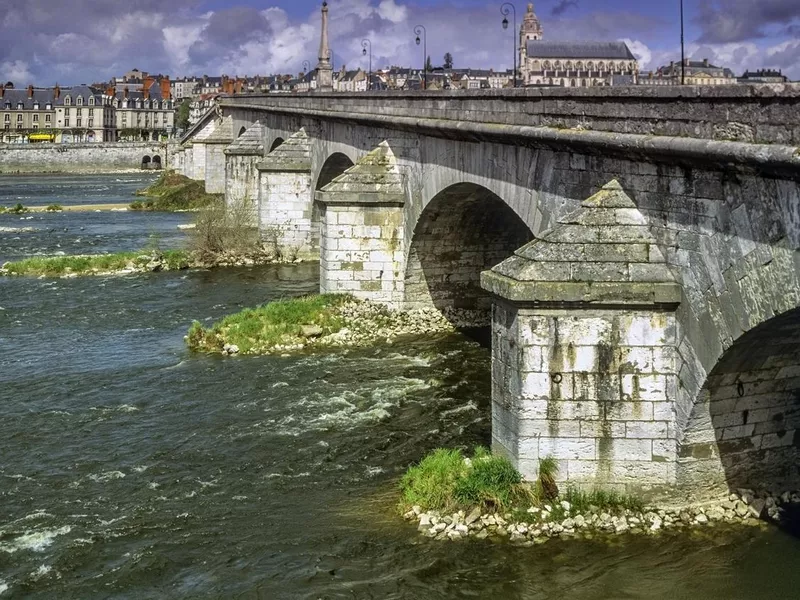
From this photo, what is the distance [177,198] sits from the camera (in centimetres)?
6147

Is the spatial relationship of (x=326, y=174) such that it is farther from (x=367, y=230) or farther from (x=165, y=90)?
(x=165, y=90)

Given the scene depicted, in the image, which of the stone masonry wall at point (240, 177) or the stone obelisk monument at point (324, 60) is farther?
the stone masonry wall at point (240, 177)

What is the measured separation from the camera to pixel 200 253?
1367 inches

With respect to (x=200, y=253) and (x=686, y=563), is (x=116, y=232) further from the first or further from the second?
(x=686, y=563)

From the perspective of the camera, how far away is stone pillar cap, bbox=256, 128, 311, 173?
1487 inches

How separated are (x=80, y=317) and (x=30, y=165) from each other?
82037mm

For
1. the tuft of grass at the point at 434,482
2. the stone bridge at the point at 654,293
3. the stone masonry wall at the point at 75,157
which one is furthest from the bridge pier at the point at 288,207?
the stone masonry wall at the point at 75,157

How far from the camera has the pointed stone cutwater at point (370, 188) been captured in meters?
24.5

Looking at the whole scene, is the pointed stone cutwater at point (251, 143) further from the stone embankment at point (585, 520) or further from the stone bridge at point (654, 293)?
the stone embankment at point (585, 520)

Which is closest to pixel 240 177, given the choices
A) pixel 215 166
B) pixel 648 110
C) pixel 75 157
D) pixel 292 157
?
pixel 292 157

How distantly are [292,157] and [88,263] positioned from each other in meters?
8.76

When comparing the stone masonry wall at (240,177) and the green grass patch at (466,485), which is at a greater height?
the stone masonry wall at (240,177)

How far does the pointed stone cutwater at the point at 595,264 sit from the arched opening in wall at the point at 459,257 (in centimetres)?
1125

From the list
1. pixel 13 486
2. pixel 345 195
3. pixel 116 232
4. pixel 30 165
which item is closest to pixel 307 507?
pixel 13 486
